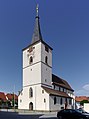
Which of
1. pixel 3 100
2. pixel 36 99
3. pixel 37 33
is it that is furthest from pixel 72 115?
pixel 3 100

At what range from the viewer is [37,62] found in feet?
168

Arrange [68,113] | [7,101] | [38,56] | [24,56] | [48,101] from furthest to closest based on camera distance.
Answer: [7,101], [24,56], [38,56], [48,101], [68,113]

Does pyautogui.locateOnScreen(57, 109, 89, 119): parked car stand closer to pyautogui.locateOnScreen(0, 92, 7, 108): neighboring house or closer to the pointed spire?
the pointed spire

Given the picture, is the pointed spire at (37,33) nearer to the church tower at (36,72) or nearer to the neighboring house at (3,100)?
the church tower at (36,72)

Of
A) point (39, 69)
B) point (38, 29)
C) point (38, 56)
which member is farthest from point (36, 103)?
point (38, 29)

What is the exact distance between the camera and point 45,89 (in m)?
49.0

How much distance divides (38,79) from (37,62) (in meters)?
4.31

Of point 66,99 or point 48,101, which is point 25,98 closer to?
point 48,101

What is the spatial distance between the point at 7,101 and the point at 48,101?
39.6 m

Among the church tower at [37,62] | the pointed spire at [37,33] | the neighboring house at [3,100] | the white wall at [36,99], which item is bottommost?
the neighboring house at [3,100]

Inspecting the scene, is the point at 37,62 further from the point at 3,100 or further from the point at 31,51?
the point at 3,100

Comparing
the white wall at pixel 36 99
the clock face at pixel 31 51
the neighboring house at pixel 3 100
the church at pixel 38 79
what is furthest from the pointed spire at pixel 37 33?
the neighboring house at pixel 3 100

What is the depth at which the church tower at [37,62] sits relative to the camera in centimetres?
5064

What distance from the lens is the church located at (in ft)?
160
